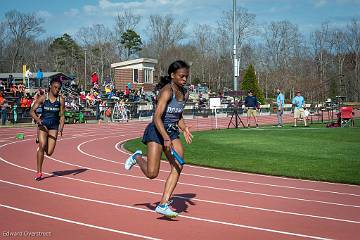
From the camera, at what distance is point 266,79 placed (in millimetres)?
74938

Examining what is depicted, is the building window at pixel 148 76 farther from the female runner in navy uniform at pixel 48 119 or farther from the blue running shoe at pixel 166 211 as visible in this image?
the blue running shoe at pixel 166 211

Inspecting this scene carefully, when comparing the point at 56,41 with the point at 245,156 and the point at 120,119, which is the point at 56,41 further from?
the point at 245,156

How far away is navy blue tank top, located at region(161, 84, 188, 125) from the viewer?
6.77 m

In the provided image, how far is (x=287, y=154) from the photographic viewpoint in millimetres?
14500

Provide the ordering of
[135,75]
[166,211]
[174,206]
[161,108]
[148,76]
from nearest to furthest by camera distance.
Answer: [161,108], [166,211], [174,206], [135,75], [148,76]

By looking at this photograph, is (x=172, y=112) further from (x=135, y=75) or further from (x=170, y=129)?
(x=135, y=75)

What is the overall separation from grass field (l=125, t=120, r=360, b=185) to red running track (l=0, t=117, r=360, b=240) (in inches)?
28.8

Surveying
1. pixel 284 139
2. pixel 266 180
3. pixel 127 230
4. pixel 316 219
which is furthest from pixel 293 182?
pixel 284 139

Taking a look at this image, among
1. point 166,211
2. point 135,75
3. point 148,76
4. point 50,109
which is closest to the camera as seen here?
point 166,211

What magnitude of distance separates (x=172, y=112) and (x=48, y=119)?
443cm

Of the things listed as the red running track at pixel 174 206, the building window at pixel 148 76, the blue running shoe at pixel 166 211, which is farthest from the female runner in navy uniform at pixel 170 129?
the building window at pixel 148 76

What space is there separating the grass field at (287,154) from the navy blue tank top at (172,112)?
4.96m

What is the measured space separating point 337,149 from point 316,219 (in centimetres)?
887

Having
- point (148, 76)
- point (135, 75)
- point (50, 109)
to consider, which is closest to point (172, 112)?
point (50, 109)
